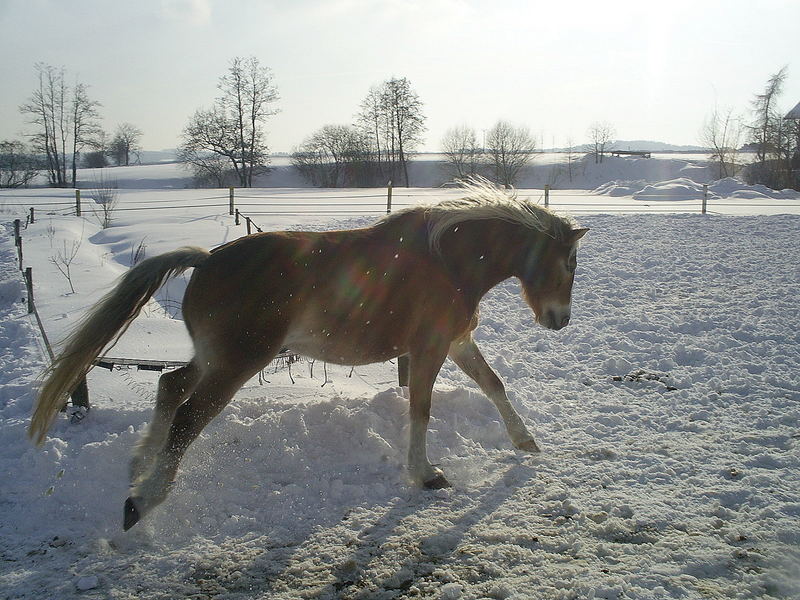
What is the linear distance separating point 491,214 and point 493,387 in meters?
1.26

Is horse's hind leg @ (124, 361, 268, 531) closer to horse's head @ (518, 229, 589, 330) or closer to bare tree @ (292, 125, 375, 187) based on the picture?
horse's head @ (518, 229, 589, 330)

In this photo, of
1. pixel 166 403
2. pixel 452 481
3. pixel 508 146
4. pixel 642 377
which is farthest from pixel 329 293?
pixel 508 146

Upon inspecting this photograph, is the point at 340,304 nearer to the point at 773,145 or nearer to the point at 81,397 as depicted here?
the point at 81,397

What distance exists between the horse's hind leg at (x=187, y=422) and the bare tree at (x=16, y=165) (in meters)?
46.6

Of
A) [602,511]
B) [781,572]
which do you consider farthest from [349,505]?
[781,572]

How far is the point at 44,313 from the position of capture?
6789 millimetres

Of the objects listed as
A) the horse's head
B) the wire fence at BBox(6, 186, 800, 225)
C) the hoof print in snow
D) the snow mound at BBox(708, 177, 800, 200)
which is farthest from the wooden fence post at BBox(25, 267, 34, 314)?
the snow mound at BBox(708, 177, 800, 200)

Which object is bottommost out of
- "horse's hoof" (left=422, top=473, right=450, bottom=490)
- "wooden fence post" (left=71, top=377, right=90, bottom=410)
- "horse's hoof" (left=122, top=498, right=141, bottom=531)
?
"horse's hoof" (left=422, top=473, right=450, bottom=490)

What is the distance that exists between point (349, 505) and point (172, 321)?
4106 mm

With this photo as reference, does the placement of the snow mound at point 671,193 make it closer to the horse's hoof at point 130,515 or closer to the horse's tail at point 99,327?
the horse's tail at point 99,327

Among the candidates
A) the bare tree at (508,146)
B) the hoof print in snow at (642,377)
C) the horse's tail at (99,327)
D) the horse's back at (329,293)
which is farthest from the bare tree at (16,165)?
the hoof print in snow at (642,377)

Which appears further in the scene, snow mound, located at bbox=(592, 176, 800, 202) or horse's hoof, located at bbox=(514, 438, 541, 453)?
snow mound, located at bbox=(592, 176, 800, 202)

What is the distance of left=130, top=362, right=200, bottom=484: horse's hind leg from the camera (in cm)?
332

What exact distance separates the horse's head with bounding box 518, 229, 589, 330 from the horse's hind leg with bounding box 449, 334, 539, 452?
1.88 ft
